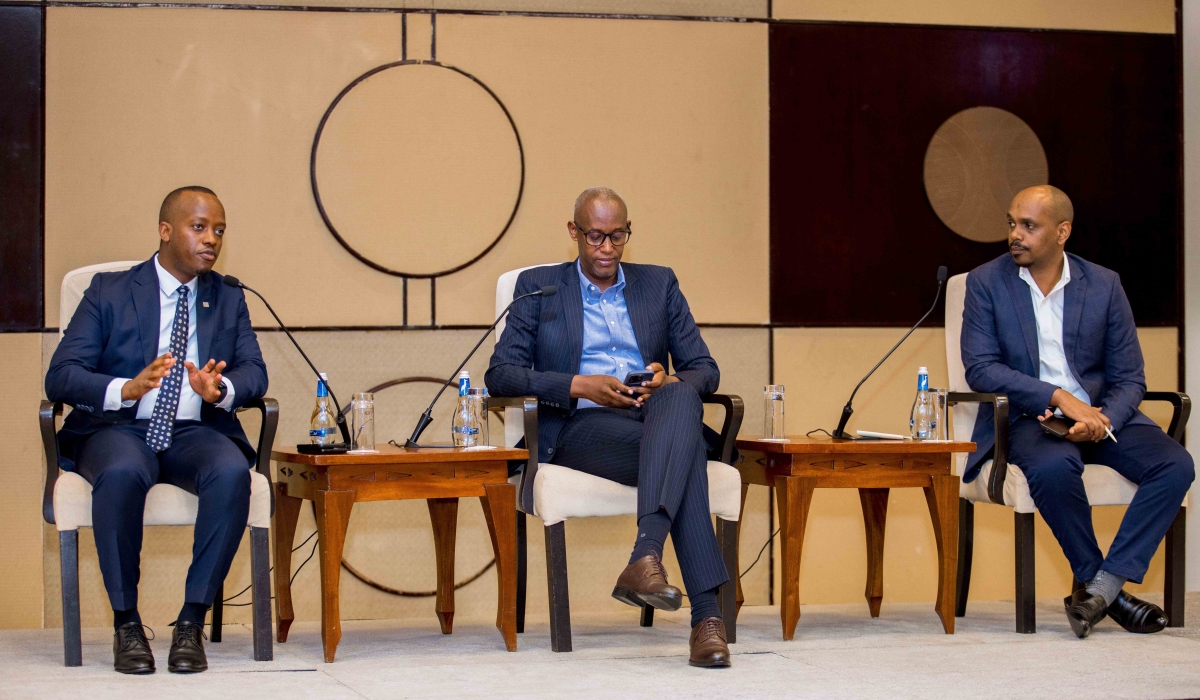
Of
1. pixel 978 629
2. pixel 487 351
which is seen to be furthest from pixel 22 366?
pixel 978 629

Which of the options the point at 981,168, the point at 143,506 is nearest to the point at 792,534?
the point at 143,506

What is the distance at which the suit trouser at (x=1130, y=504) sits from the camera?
3.82m

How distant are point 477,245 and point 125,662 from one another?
2.01m

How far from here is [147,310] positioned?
11.9 ft

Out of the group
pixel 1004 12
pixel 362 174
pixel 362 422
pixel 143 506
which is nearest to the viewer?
pixel 143 506

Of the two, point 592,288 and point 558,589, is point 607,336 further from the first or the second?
point 558,589

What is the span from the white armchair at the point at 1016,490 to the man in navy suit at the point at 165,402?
2326mm

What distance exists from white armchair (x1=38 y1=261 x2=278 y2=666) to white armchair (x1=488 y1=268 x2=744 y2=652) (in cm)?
73

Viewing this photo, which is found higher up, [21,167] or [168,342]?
[21,167]

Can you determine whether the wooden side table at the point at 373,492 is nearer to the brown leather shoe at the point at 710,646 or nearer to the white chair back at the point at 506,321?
the white chair back at the point at 506,321

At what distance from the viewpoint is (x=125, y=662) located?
3.18 m

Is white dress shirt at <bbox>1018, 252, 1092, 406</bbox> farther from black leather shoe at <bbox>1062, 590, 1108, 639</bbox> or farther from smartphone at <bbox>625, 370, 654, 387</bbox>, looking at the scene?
smartphone at <bbox>625, 370, 654, 387</bbox>

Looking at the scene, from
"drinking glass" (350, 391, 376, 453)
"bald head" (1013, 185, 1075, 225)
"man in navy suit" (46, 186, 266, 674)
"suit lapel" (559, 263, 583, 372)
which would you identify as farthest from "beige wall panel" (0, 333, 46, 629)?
"bald head" (1013, 185, 1075, 225)

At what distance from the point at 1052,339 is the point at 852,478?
965 millimetres
